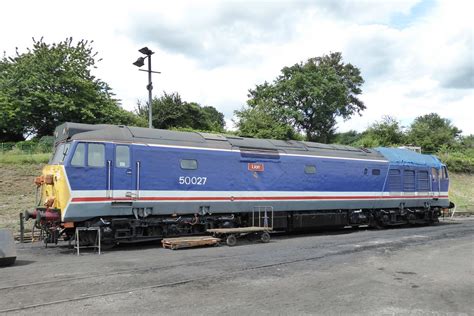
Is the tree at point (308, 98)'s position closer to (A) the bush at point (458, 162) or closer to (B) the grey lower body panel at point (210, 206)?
(A) the bush at point (458, 162)

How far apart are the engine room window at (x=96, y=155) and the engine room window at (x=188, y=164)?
2603mm

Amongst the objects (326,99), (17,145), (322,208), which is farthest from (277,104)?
(322,208)

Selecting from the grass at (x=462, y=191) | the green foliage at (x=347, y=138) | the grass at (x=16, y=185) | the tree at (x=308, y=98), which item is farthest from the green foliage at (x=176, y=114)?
the green foliage at (x=347, y=138)

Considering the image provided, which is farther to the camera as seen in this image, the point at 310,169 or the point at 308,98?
the point at 308,98

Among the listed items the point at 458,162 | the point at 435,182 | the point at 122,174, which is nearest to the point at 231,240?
the point at 122,174

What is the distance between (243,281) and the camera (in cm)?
867

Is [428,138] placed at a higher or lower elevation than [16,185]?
higher

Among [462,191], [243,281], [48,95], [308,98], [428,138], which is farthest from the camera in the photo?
[308,98]

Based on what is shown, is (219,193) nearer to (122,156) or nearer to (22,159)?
(122,156)

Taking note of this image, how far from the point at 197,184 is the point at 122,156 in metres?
2.71

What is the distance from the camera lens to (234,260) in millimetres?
10992

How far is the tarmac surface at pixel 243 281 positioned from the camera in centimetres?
695

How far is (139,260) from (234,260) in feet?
7.61

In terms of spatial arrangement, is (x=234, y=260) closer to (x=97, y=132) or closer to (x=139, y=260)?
(x=139, y=260)
